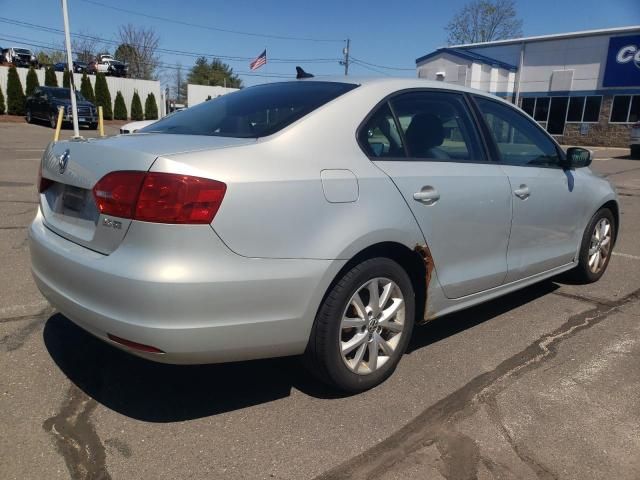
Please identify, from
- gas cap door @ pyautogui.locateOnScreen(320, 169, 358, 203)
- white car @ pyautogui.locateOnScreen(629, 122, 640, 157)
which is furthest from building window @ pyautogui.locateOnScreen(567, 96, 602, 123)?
gas cap door @ pyautogui.locateOnScreen(320, 169, 358, 203)

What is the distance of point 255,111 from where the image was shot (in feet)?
10.1

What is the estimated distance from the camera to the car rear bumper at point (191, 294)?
221 centimetres

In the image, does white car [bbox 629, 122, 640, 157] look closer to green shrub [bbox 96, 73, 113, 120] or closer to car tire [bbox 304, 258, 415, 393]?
car tire [bbox 304, 258, 415, 393]

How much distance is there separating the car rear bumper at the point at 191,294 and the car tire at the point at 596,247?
3.04 meters

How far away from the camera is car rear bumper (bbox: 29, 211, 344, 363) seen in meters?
2.21

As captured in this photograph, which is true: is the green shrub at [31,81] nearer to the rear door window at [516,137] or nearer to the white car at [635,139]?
the white car at [635,139]

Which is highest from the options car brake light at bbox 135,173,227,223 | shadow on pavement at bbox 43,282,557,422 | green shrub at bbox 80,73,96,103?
green shrub at bbox 80,73,96,103

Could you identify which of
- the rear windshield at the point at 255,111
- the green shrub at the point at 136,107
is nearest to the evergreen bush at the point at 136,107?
the green shrub at the point at 136,107

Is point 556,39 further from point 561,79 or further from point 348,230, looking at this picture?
point 348,230

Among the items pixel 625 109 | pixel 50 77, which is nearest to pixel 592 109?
pixel 625 109

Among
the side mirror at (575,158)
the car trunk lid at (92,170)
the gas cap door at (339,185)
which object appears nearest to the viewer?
the car trunk lid at (92,170)

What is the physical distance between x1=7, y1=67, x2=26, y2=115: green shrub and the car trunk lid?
3042cm

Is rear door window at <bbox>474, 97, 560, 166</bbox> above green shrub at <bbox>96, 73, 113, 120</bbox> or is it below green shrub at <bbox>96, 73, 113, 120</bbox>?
below

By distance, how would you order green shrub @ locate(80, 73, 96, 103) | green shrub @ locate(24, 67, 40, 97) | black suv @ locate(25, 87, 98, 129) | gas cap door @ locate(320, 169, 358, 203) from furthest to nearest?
green shrub @ locate(80, 73, 96, 103) < green shrub @ locate(24, 67, 40, 97) < black suv @ locate(25, 87, 98, 129) < gas cap door @ locate(320, 169, 358, 203)
